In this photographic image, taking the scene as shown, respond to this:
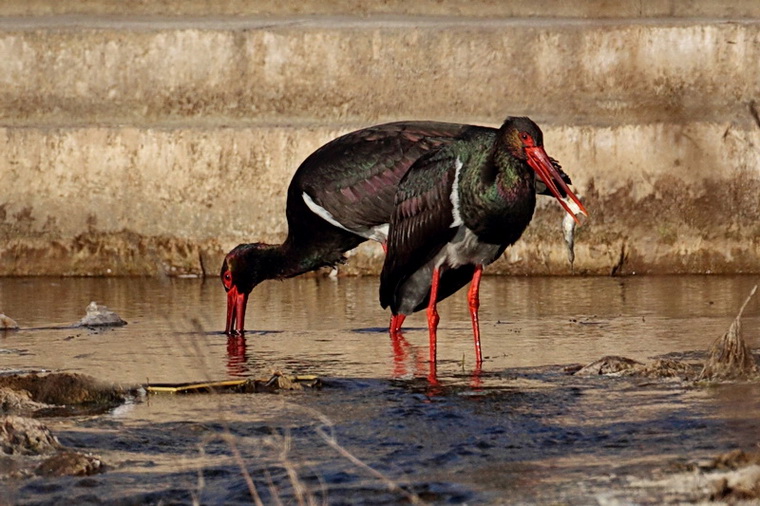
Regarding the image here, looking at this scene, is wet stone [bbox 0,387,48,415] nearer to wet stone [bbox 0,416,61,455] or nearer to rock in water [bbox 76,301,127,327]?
wet stone [bbox 0,416,61,455]

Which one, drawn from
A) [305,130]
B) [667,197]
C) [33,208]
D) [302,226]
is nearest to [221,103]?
[305,130]

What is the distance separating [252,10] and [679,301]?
13.4ft

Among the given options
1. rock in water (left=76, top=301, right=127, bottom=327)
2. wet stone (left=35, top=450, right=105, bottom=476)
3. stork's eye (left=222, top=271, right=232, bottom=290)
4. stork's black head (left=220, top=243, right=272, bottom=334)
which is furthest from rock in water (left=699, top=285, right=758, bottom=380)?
rock in water (left=76, top=301, right=127, bottom=327)

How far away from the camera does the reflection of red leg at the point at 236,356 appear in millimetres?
6695

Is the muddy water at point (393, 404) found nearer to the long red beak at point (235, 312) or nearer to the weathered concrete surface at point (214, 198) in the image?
the long red beak at point (235, 312)

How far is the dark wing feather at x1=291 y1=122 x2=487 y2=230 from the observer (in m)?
8.12

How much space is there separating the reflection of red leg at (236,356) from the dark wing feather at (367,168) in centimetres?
93

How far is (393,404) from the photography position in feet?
18.7

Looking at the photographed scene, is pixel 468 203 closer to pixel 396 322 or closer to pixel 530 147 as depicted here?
→ pixel 530 147

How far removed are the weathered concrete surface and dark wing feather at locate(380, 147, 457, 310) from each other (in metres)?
3.26

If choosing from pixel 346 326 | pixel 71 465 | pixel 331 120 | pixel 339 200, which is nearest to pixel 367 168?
pixel 339 200

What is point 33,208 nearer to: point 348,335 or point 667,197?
point 348,335

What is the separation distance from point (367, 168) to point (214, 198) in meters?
2.61

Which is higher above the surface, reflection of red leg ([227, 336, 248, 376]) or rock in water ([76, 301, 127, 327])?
rock in water ([76, 301, 127, 327])
